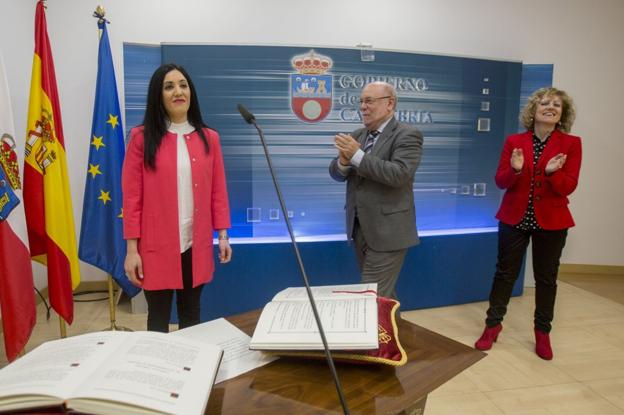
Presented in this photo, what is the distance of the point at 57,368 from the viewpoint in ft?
2.25

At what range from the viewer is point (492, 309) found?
260 centimetres

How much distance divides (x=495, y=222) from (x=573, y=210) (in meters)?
1.27

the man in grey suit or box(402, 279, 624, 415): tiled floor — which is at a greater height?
the man in grey suit

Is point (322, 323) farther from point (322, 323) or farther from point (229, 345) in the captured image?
point (229, 345)

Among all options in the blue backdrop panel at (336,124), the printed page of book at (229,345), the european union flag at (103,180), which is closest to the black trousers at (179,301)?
the printed page of book at (229,345)

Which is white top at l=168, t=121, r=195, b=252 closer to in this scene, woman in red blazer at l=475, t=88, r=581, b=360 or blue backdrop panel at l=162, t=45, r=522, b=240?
blue backdrop panel at l=162, t=45, r=522, b=240

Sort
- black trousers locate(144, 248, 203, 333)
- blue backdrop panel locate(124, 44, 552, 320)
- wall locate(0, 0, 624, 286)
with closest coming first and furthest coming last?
black trousers locate(144, 248, 203, 333)
blue backdrop panel locate(124, 44, 552, 320)
wall locate(0, 0, 624, 286)

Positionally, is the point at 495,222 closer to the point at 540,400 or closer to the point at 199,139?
the point at 540,400

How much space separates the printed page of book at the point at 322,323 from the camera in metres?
0.88

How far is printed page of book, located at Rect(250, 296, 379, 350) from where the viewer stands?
2.89ft

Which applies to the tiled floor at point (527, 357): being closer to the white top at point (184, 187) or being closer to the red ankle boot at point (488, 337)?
the red ankle boot at point (488, 337)

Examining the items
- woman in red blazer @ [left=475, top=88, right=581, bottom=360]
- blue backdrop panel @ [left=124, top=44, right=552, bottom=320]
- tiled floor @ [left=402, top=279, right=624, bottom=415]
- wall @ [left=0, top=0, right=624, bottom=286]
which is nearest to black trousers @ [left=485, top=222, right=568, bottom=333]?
woman in red blazer @ [left=475, top=88, right=581, bottom=360]

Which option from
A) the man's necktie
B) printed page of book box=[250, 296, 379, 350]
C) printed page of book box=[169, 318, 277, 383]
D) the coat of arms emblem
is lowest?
printed page of book box=[169, 318, 277, 383]

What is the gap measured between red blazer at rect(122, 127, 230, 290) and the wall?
1.84 m
